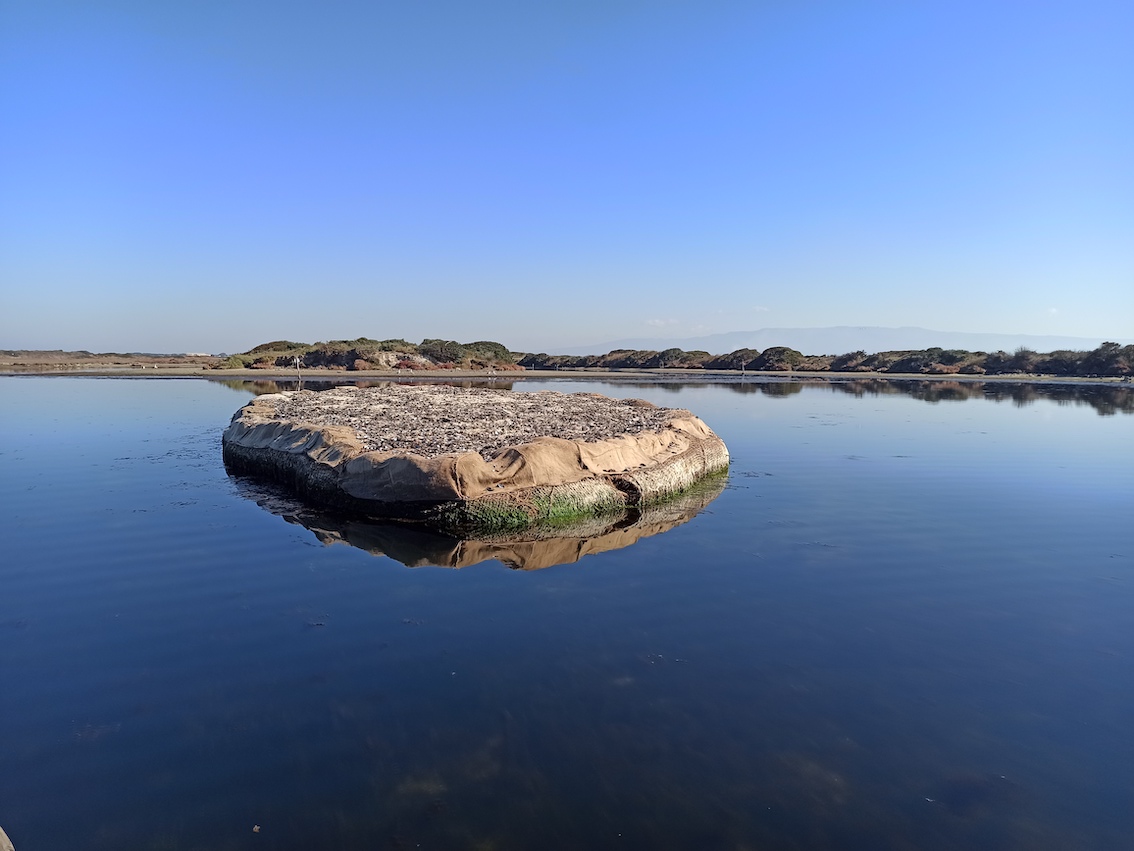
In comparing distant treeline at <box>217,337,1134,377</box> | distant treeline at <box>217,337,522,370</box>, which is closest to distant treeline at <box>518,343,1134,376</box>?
distant treeline at <box>217,337,1134,377</box>

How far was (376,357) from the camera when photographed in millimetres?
55375

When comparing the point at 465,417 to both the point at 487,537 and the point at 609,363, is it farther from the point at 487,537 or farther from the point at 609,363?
the point at 609,363

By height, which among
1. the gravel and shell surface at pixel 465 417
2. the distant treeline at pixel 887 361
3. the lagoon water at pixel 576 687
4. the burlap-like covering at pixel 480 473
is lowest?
the lagoon water at pixel 576 687

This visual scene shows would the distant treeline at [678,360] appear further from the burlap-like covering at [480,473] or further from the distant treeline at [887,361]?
the burlap-like covering at [480,473]

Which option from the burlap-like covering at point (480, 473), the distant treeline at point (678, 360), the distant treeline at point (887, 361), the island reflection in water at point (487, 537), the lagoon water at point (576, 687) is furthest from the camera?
the distant treeline at point (887, 361)

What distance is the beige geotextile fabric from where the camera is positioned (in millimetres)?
9086

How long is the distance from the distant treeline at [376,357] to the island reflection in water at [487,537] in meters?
43.9

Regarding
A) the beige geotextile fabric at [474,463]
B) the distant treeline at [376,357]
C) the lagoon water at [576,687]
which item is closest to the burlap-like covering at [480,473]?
the beige geotextile fabric at [474,463]

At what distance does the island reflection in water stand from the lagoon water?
304 millimetres

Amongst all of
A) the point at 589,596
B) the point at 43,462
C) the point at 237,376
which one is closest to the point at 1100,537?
the point at 589,596

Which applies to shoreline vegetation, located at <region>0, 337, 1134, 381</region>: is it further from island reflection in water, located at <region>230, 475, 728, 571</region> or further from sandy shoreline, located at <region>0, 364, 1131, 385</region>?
island reflection in water, located at <region>230, 475, 728, 571</region>

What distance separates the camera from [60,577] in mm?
6852

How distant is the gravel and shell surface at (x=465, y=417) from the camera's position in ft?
37.3

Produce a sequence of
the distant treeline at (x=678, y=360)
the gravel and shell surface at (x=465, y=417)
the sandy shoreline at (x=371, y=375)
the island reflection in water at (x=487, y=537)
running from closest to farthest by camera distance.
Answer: the island reflection in water at (x=487, y=537), the gravel and shell surface at (x=465, y=417), the sandy shoreline at (x=371, y=375), the distant treeline at (x=678, y=360)
